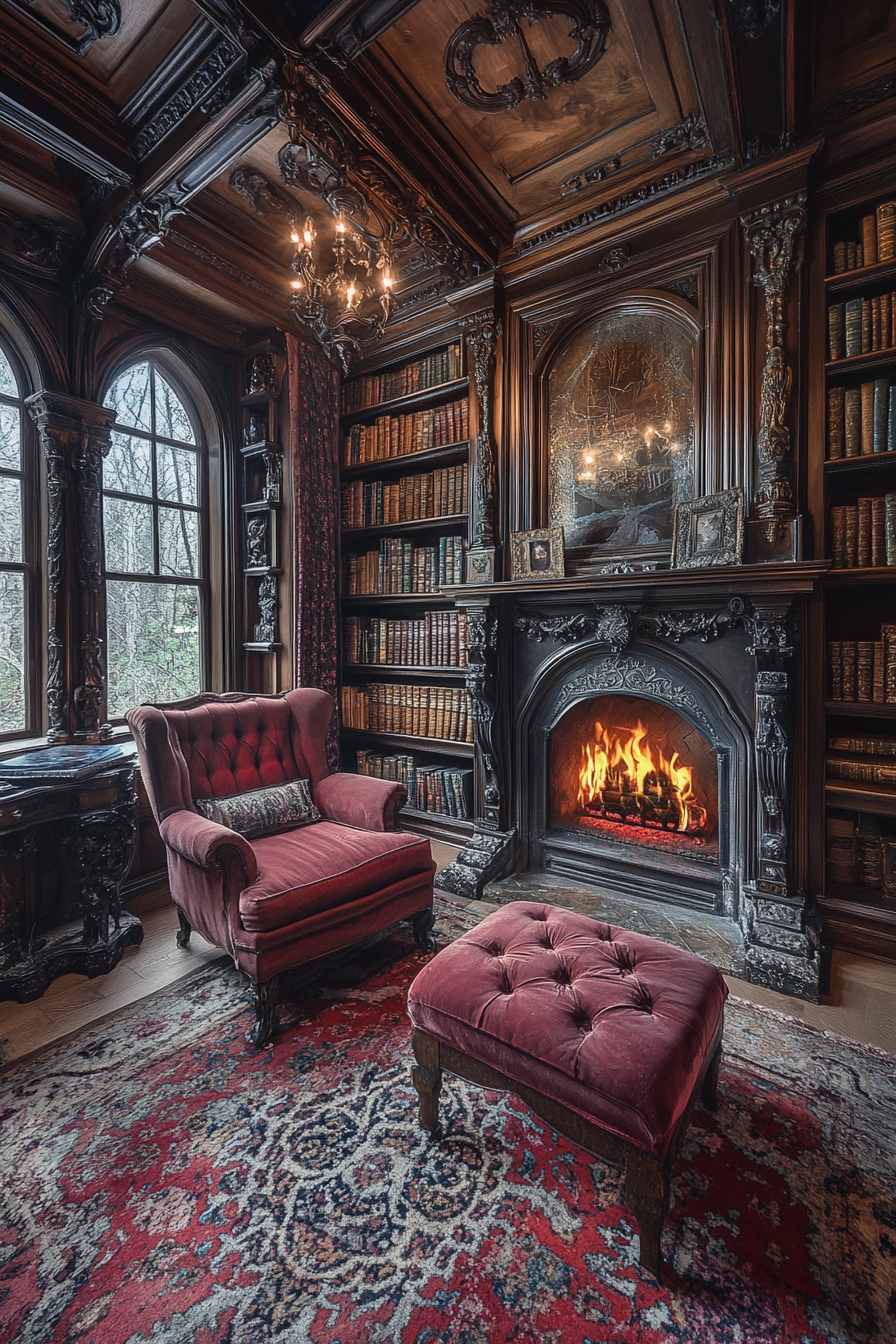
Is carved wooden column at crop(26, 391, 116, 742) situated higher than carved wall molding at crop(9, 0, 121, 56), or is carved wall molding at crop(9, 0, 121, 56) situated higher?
carved wall molding at crop(9, 0, 121, 56)

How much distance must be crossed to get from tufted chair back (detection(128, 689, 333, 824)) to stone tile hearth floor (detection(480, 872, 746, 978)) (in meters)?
1.20

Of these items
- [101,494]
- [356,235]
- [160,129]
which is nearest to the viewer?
[356,235]

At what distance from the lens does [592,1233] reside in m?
1.29

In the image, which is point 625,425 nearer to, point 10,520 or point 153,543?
point 153,543

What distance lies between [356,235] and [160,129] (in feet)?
3.20

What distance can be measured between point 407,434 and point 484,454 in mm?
728

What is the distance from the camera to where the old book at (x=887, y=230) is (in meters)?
2.27

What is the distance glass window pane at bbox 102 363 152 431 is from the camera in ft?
11.1

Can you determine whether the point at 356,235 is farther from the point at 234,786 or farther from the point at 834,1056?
the point at 834,1056

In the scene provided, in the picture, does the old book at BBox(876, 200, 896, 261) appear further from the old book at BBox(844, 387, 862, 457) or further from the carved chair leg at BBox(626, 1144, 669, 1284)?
the carved chair leg at BBox(626, 1144, 669, 1284)

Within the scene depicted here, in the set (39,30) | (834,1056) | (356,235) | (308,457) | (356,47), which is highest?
(39,30)

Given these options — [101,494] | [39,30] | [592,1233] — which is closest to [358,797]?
[592,1233]

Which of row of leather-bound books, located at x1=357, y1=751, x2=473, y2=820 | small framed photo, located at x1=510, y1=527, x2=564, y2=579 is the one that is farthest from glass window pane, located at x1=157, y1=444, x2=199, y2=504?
small framed photo, located at x1=510, y1=527, x2=564, y2=579

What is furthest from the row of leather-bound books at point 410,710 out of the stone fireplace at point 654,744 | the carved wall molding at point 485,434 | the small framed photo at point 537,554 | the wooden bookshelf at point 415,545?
the carved wall molding at point 485,434
